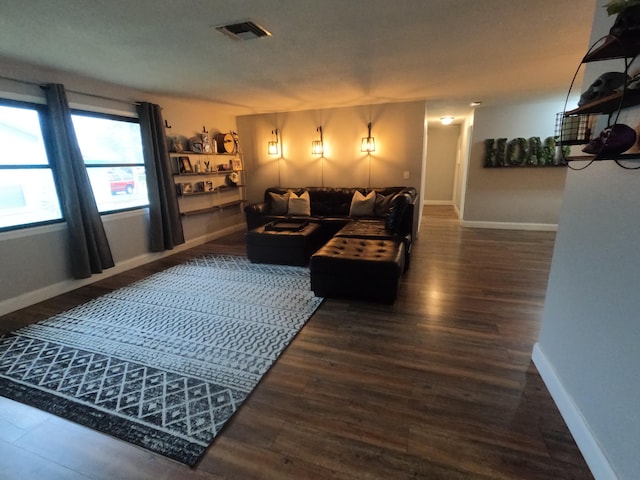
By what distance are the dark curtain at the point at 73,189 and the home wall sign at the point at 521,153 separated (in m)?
6.65

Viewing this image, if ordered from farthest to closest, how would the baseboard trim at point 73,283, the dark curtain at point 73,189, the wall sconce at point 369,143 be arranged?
the wall sconce at point 369,143 < the dark curtain at point 73,189 < the baseboard trim at point 73,283

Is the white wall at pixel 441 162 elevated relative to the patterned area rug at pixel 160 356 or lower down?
elevated

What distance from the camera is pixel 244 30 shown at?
87.2 inches

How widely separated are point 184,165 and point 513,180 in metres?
6.21

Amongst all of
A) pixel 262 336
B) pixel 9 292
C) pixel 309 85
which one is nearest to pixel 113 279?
pixel 9 292

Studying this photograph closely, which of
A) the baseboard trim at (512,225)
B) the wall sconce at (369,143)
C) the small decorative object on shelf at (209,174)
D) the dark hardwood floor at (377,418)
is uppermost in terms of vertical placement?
the wall sconce at (369,143)

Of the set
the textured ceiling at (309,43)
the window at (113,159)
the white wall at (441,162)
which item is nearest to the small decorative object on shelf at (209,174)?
the window at (113,159)

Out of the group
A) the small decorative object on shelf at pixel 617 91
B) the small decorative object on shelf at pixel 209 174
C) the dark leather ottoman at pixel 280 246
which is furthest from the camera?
the small decorative object on shelf at pixel 209 174

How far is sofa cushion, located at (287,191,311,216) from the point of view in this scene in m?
5.38

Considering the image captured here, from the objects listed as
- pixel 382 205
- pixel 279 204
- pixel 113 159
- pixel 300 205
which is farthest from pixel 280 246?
pixel 113 159

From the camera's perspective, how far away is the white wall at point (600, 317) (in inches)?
47.3

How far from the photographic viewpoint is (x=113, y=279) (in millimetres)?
3799

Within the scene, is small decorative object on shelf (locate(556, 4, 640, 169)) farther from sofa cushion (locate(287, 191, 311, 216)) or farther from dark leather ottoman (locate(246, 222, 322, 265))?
sofa cushion (locate(287, 191, 311, 216))

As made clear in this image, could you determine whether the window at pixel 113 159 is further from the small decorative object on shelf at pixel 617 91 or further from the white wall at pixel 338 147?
the small decorative object on shelf at pixel 617 91
